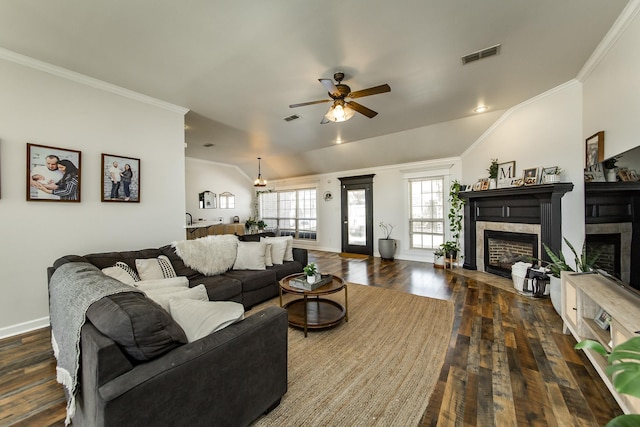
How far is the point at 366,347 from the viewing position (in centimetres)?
228

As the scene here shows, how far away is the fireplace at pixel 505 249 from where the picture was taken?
397 cm

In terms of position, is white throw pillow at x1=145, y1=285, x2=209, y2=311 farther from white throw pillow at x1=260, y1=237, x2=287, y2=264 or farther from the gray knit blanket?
white throw pillow at x1=260, y1=237, x2=287, y2=264

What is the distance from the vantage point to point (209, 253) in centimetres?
317

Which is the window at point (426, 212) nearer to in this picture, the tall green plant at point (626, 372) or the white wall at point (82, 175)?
the white wall at point (82, 175)

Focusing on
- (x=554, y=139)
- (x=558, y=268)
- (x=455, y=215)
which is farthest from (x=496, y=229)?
(x=554, y=139)

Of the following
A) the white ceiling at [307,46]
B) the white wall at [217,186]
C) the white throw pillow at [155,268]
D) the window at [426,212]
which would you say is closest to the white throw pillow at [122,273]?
the white throw pillow at [155,268]

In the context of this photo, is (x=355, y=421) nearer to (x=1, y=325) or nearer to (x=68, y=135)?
(x=1, y=325)

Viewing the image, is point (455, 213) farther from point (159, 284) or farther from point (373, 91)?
point (159, 284)

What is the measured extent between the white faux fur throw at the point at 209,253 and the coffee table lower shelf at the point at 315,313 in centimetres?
98

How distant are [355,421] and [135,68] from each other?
12.2 ft

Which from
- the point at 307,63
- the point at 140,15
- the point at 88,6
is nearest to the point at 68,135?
the point at 88,6

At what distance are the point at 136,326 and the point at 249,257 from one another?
233cm

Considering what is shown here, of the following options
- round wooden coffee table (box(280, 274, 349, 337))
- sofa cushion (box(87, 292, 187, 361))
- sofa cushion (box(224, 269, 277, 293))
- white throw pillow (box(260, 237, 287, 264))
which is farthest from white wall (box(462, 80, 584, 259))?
sofa cushion (box(87, 292, 187, 361))

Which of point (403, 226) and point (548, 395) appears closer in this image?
point (548, 395)
